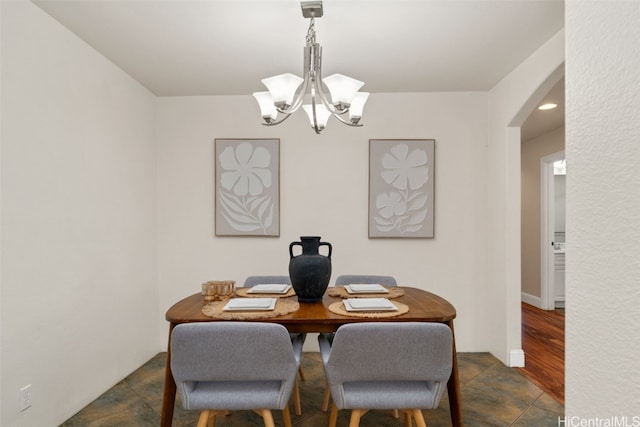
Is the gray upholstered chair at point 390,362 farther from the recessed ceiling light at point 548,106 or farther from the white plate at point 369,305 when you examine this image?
the recessed ceiling light at point 548,106

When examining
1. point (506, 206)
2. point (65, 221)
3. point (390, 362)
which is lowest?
point (390, 362)

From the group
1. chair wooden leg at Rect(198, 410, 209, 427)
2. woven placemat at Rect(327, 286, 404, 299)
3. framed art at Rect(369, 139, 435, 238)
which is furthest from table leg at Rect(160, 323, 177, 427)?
framed art at Rect(369, 139, 435, 238)

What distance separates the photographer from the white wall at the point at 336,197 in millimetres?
3244

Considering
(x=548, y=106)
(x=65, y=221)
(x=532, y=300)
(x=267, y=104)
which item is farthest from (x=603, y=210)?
(x=532, y=300)

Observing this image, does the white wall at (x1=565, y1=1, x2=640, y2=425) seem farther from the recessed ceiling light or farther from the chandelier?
the recessed ceiling light

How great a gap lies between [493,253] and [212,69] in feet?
9.48

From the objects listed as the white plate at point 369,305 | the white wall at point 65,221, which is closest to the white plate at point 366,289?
the white plate at point 369,305

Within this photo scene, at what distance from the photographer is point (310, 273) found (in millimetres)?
1953

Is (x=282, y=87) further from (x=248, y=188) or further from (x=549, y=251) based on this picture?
(x=549, y=251)

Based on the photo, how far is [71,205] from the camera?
86.7 inches

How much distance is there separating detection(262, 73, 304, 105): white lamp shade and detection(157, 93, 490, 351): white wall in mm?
1453

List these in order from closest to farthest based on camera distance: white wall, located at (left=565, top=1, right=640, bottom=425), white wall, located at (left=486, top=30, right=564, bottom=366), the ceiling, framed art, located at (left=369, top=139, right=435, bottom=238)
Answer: white wall, located at (left=565, top=1, right=640, bottom=425), the ceiling, white wall, located at (left=486, top=30, right=564, bottom=366), framed art, located at (left=369, top=139, right=435, bottom=238)

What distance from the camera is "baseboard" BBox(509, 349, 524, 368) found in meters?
2.87

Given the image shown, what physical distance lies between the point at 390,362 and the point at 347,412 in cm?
99
